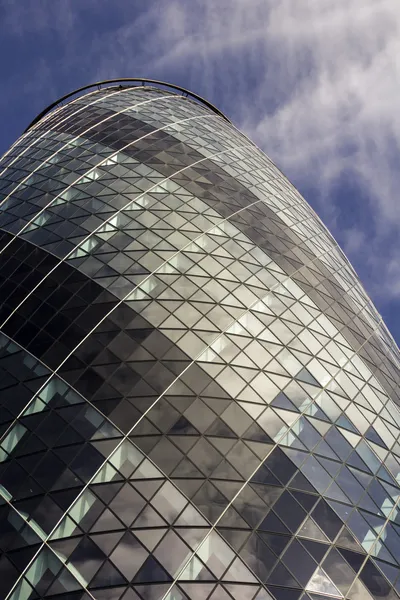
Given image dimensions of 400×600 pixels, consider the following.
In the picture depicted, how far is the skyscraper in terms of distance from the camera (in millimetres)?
18359

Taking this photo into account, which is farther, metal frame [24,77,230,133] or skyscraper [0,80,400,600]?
metal frame [24,77,230,133]

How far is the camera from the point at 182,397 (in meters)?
21.5

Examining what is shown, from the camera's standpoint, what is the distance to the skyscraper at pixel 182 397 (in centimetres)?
1836

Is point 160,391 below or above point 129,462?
above

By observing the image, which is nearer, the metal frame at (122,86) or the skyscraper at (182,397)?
the skyscraper at (182,397)

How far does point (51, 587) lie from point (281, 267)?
17.5 m

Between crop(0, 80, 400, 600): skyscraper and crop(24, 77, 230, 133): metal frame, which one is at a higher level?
crop(24, 77, 230, 133): metal frame

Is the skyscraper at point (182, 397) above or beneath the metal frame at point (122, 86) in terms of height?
beneath

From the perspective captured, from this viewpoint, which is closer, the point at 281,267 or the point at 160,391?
the point at 160,391

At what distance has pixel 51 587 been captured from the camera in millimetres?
17703

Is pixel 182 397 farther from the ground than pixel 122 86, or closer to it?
closer to it

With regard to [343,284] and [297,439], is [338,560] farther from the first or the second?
[343,284]

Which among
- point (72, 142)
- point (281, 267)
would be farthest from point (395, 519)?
point (72, 142)

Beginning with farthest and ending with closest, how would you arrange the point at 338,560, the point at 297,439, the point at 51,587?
the point at 297,439 < the point at 338,560 < the point at 51,587
